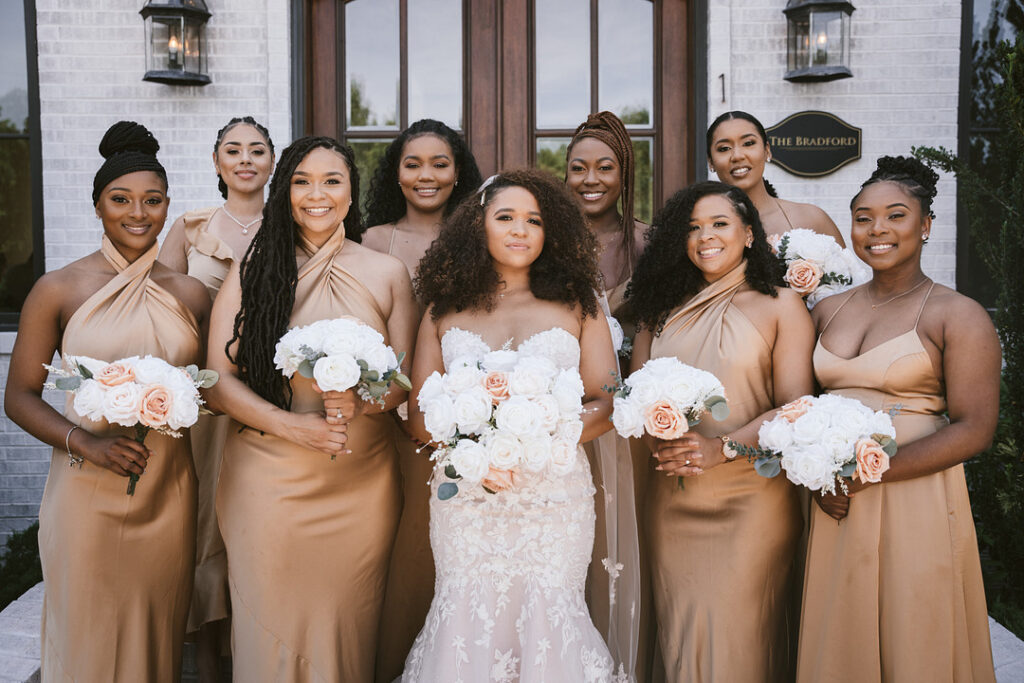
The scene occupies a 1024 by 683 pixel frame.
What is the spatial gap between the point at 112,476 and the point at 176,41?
3976 mm

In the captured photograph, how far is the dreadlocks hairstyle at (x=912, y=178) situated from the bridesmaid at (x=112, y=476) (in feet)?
9.88

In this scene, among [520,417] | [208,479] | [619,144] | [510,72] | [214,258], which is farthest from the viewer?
[510,72]

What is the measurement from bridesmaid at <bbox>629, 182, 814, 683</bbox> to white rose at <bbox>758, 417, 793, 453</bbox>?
15 cm

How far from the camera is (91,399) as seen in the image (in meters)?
2.99

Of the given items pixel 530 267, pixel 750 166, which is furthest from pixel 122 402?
pixel 750 166

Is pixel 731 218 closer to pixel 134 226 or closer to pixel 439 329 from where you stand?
pixel 439 329

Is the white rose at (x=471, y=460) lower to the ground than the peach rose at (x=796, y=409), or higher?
lower

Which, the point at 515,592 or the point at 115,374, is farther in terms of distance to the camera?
the point at 515,592

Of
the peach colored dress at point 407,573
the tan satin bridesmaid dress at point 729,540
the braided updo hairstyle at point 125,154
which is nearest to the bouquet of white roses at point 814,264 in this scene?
the tan satin bridesmaid dress at point 729,540

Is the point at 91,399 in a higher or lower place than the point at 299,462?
higher

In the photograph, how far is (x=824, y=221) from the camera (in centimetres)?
449

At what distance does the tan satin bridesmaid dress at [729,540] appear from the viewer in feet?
11.1

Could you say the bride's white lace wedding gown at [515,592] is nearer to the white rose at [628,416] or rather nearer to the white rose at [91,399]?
the white rose at [628,416]

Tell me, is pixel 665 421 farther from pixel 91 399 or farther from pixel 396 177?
pixel 396 177
